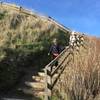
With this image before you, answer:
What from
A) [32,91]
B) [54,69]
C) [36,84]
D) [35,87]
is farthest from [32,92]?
[54,69]

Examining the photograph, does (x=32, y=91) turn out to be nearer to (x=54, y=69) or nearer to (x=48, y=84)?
(x=54, y=69)

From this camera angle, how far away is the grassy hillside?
86.9ft

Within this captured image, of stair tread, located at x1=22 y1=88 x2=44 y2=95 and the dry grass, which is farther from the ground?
the dry grass

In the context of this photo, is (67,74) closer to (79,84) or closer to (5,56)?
(79,84)

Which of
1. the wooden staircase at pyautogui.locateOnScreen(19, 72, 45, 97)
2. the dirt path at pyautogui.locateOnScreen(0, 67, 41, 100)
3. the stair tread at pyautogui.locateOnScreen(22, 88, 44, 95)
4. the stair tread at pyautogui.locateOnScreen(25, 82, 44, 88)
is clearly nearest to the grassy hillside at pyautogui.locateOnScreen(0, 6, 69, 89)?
the dirt path at pyautogui.locateOnScreen(0, 67, 41, 100)

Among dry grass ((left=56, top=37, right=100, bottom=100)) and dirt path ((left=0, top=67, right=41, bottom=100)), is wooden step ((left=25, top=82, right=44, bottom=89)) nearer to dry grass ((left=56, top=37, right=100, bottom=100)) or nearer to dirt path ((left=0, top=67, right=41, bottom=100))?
dirt path ((left=0, top=67, right=41, bottom=100))

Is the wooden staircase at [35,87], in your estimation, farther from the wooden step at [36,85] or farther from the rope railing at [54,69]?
the rope railing at [54,69]

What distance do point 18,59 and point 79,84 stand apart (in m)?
7.65

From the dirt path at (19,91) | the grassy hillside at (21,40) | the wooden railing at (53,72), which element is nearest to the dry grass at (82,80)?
the wooden railing at (53,72)

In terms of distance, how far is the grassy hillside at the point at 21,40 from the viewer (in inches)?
1043

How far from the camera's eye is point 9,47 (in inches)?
1174

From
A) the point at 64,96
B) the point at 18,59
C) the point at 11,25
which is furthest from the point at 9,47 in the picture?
the point at 64,96

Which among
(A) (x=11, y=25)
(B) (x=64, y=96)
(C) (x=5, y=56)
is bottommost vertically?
(B) (x=64, y=96)

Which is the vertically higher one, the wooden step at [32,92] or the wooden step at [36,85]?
the wooden step at [36,85]
